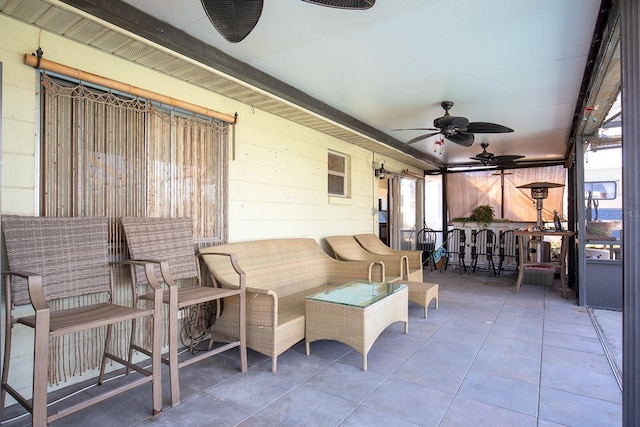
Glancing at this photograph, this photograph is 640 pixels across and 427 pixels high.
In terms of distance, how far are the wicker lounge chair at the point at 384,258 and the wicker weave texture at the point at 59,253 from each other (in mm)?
2897

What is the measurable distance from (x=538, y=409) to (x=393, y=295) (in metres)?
1.27

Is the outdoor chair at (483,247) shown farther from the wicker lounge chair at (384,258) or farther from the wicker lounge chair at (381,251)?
the wicker lounge chair at (384,258)

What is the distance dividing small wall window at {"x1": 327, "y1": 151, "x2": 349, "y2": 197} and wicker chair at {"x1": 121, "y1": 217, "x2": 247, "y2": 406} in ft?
8.87

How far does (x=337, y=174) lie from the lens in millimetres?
5387

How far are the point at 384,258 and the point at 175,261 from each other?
115 inches

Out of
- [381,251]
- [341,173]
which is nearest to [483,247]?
[381,251]

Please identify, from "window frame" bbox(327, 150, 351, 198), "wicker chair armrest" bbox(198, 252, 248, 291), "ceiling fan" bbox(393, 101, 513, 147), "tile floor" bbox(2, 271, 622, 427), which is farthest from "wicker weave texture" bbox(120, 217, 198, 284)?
"ceiling fan" bbox(393, 101, 513, 147)

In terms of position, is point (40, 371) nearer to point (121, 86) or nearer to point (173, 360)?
point (173, 360)

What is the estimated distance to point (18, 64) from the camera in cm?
216

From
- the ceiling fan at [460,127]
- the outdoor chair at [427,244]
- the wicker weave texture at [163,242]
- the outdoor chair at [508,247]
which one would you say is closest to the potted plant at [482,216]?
the outdoor chair at [508,247]

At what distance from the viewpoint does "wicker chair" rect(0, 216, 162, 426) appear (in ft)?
5.21

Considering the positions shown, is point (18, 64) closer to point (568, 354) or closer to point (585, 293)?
point (568, 354)

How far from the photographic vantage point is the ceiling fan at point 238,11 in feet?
5.82

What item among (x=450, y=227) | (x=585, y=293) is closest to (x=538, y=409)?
(x=585, y=293)
